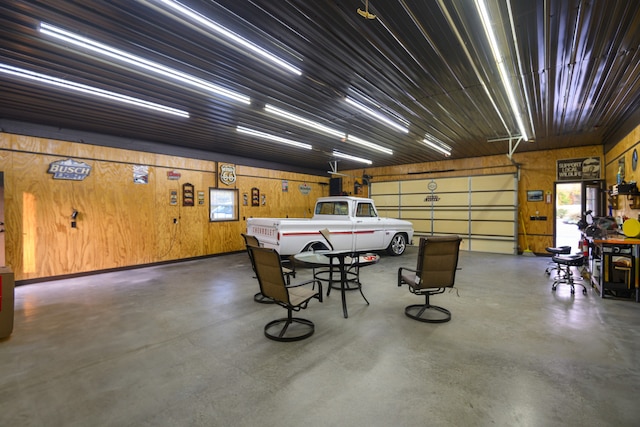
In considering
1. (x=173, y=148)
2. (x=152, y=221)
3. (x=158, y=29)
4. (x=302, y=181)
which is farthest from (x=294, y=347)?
(x=302, y=181)

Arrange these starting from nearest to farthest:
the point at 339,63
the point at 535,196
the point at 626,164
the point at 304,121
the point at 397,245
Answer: the point at 339,63 < the point at 626,164 < the point at 304,121 < the point at 397,245 < the point at 535,196

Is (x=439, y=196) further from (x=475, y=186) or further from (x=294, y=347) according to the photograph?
(x=294, y=347)

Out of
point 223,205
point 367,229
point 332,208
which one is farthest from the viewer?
point 223,205

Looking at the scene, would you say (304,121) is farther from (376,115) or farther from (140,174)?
(140,174)

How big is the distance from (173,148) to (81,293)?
4.16 m

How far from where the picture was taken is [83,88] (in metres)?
4.13

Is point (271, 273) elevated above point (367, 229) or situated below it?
below

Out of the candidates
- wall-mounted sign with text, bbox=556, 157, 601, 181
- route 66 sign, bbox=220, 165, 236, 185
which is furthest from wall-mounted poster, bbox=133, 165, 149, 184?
wall-mounted sign with text, bbox=556, 157, 601, 181

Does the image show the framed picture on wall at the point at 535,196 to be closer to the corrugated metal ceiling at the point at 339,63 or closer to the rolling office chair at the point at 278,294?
the corrugated metal ceiling at the point at 339,63

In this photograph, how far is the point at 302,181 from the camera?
1148cm

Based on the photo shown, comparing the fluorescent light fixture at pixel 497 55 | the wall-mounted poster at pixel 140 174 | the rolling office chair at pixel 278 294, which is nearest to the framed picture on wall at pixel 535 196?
the fluorescent light fixture at pixel 497 55

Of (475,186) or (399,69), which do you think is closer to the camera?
(399,69)

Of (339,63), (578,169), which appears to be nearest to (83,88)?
(339,63)

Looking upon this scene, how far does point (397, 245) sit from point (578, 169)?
18.4 ft
